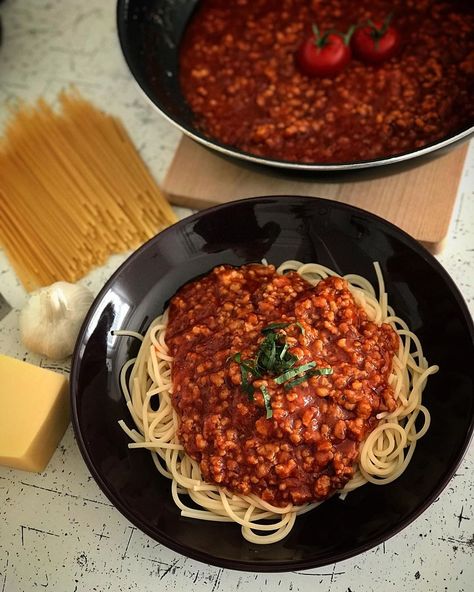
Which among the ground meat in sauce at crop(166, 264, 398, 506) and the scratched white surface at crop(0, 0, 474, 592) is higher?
the ground meat in sauce at crop(166, 264, 398, 506)

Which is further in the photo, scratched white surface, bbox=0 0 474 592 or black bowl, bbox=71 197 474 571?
scratched white surface, bbox=0 0 474 592

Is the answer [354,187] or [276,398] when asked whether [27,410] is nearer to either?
[276,398]

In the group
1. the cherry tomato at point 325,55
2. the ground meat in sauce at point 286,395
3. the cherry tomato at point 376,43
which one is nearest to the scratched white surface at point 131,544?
the ground meat in sauce at point 286,395

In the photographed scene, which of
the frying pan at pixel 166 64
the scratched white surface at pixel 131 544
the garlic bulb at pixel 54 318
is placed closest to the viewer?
the scratched white surface at pixel 131 544

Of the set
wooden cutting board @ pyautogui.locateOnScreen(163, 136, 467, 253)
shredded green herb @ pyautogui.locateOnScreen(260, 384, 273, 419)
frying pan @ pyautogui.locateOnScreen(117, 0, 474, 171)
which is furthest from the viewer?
wooden cutting board @ pyautogui.locateOnScreen(163, 136, 467, 253)

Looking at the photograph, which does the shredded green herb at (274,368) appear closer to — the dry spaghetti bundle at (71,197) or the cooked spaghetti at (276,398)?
the cooked spaghetti at (276,398)

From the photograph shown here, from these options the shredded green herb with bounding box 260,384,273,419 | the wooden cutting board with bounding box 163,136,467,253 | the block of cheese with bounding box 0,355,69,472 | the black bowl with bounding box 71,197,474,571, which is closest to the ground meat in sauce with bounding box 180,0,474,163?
the wooden cutting board with bounding box 163,136,467,253

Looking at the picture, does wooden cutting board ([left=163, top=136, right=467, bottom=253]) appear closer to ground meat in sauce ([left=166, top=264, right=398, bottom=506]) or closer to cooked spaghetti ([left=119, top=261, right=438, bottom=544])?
cooked spaghetti ([left=119, top=261, right=438, bottom=544])
